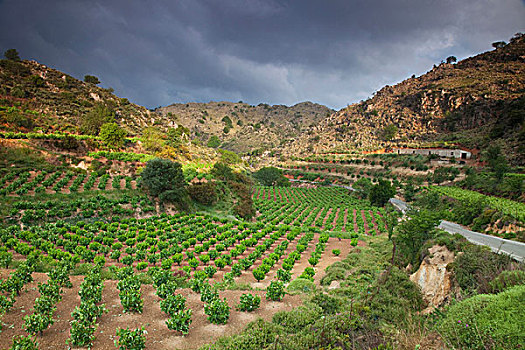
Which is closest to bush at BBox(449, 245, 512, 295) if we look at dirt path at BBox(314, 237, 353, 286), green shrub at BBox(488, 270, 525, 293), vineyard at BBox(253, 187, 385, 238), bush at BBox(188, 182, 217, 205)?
green shrub at BBox(488, 270, 525, 293)

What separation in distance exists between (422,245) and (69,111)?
260ft

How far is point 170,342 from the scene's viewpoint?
6.74 m

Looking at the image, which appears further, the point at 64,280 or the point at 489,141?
the point at 489,141

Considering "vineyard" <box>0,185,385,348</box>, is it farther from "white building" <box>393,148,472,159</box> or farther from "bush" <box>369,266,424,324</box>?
"white building" <box>393,148,472,159</box>

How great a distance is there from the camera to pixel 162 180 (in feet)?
94.9

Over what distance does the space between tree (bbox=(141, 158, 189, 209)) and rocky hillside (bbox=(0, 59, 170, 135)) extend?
31.2 meters

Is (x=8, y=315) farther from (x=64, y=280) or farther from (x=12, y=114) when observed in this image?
(x=12, y=114)

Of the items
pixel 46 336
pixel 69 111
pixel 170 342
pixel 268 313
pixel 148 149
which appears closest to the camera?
pixel 46 336

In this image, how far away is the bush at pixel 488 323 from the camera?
3.99 meters

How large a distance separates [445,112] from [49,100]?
14101cm

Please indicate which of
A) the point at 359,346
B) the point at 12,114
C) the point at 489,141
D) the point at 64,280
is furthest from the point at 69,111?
the point at 489,141

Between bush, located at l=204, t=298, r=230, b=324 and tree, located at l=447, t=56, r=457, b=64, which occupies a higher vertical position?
tree, located at l=447, t=56, r=457, b=64

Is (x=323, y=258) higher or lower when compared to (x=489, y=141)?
lower

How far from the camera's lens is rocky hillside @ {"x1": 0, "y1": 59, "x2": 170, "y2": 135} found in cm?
4744
